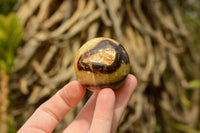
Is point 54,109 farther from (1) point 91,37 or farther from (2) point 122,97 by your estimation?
(1) point 91,37

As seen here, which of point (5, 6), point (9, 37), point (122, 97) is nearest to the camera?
point (122, 97)

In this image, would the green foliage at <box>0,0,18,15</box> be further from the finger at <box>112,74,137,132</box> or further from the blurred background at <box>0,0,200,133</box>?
the finger at <box>112,74,137,132</box>

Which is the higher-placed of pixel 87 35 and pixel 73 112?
pixel 87 35

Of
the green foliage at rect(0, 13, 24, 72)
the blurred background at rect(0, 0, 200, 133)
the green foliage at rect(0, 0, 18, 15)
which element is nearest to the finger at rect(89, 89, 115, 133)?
the blurred background at rect(0, 0, 200, 133)

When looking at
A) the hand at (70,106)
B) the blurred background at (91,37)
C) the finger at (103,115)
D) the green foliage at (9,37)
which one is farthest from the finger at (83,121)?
the green foliage at (9,37)

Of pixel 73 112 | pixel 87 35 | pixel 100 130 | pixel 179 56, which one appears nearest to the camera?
pixel 100 130

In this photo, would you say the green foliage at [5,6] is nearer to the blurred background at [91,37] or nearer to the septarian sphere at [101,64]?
the blurred background at [91,37]

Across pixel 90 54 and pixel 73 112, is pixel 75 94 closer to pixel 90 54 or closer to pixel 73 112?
pixel 90 54

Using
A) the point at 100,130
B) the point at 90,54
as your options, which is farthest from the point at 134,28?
the point at 100,130

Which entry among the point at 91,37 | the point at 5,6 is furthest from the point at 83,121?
the point at 5,6
